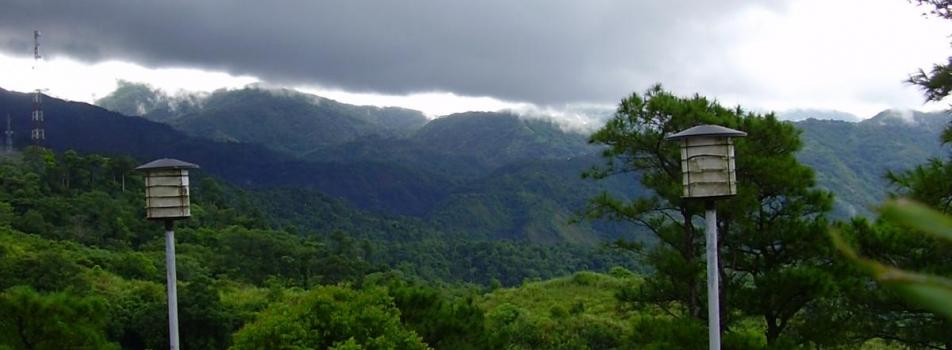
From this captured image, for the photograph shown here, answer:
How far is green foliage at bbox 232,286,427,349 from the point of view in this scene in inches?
347

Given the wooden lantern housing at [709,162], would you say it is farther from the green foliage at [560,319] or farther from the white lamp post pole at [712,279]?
the green foliage at [560,319]

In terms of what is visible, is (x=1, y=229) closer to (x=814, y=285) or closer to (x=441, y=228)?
(x=814, y=285)

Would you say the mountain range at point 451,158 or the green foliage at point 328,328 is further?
the mountain range at point 451,158

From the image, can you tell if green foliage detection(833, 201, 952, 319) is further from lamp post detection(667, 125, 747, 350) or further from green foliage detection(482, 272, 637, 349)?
green foliage detection(482, 272, 637, 349)

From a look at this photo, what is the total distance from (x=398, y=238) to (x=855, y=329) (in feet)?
204

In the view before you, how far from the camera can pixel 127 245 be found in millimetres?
39375

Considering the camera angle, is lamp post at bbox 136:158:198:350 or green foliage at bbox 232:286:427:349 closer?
lamp post at bbox 136:158:198:350

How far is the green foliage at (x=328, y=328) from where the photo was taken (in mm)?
8820

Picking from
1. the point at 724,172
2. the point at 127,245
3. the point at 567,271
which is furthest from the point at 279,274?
the point at 724,172

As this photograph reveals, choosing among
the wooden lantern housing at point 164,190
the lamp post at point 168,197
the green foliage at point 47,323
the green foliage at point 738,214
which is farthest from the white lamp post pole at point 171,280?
the green foliage at point 738,214

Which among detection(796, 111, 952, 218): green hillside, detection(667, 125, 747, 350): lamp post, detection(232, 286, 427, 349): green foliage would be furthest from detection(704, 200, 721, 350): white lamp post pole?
detection(796, 111, 952, 218): green hillside

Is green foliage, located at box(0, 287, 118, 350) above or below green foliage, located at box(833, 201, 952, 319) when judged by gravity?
below

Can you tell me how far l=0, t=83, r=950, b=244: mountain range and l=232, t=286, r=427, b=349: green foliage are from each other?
181 feet

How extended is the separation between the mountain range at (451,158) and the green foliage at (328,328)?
55204 millimetres
